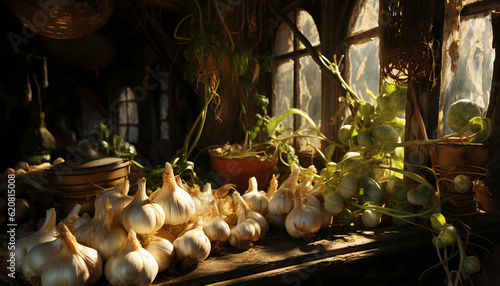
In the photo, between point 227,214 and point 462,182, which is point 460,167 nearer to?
point 462,182

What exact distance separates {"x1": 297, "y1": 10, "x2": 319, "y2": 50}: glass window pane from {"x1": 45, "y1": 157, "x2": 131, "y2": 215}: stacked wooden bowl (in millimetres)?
1420

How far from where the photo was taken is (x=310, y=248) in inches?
41.1

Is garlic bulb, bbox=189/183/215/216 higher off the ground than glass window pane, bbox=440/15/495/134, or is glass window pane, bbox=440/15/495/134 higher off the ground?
glass window pane, bbox=440/15/495/134

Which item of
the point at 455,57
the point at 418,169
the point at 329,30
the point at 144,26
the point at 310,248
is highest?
the point at 144,26

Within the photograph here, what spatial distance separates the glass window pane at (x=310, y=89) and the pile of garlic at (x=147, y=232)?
906mm

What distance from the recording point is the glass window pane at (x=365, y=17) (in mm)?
1585

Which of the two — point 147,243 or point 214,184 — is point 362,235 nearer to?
point 147,243

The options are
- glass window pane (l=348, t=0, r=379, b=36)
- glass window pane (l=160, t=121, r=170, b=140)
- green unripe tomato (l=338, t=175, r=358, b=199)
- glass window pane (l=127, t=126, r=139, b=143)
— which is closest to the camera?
green unripe tomato (l=338, t=175, r=358, b=199)

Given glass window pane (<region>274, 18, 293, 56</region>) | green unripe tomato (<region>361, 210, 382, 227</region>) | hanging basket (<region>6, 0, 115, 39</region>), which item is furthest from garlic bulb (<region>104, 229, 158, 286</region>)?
glass window pane (<region>274, 18, 293, 56</region>)

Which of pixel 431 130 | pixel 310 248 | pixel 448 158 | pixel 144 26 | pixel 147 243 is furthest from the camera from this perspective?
pixel 144 26

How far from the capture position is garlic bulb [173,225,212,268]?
36.2 inches

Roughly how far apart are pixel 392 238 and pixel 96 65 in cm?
526

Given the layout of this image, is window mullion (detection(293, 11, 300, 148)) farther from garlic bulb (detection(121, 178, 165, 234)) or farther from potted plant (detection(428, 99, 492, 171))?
garlic bulb (detection(121, 178, 165, 234))

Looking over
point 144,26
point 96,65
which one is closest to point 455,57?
point 144,26
